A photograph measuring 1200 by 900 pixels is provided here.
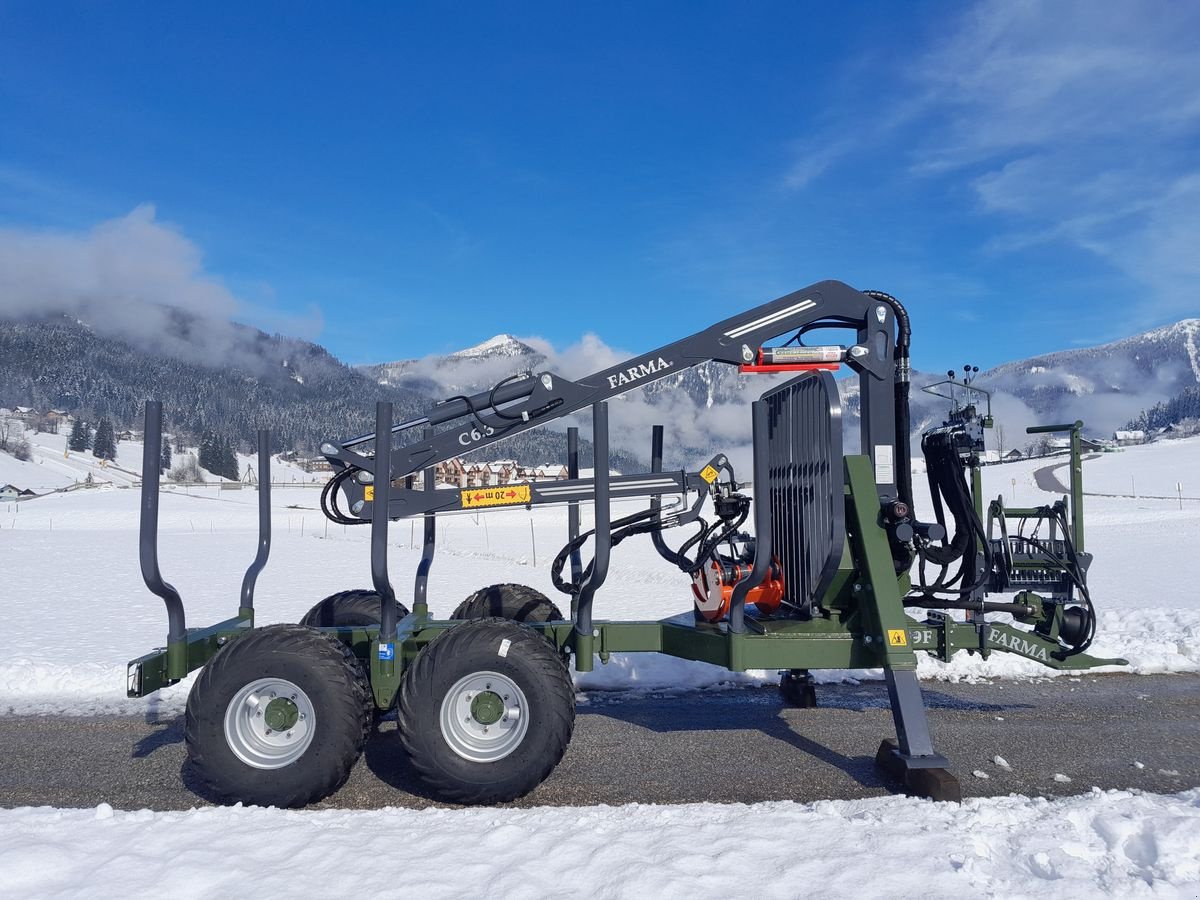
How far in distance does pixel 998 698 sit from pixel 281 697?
234 inches

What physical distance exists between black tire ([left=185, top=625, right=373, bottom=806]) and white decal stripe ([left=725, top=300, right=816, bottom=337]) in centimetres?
365

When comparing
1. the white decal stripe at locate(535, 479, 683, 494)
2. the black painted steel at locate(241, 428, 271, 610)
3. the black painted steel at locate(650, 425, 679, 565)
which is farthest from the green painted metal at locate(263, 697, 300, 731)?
the black painted steel at locate(650, 425, 679, 565)

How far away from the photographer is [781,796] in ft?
17.1

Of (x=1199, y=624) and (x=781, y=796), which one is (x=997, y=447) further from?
(x=1199, y=624)

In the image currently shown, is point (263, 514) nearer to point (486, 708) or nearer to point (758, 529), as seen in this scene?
Result: point (486, 708)

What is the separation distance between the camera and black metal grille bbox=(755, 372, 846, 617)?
587 centimetres

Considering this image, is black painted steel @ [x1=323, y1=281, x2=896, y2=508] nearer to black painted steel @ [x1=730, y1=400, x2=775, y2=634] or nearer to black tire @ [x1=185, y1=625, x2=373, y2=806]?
black painted steel @ [x1=730, y1=400, x2=775, y2=634]

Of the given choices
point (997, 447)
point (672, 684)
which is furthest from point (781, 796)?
point (997, 447)

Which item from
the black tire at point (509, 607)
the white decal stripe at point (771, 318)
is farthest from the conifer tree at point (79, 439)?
the white decal stripe at point (771, 318)

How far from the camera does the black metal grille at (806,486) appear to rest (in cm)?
587

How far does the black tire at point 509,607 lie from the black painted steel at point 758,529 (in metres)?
2.14

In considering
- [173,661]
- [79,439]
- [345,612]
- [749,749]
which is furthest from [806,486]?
[79,439]

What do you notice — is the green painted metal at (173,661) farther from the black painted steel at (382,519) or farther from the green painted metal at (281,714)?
the black painted steel at (382,519)

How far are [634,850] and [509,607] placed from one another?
11.3ft
